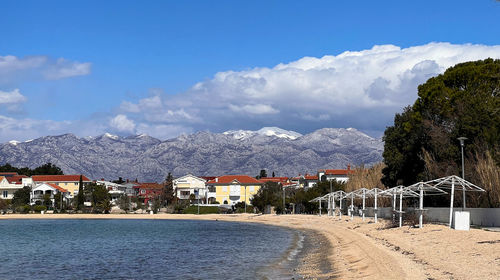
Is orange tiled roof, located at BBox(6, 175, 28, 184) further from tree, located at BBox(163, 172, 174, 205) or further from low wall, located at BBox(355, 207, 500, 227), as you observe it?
low wall, located at BBox(355, 207, 500, 227)

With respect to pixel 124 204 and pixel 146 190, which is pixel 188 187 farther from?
pixel 124 204

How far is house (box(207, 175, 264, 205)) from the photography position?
142 metres

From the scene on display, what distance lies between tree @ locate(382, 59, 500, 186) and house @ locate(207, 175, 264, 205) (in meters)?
73.4

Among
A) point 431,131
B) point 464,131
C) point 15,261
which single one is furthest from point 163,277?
point 431,131

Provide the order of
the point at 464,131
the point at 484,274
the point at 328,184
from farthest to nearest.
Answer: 1. the point at 328,184
2. the point at 464,131
3. the point at 484,274

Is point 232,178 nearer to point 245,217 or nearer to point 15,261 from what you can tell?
point 245,217

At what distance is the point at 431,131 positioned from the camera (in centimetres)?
5497

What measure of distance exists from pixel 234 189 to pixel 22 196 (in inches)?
1931

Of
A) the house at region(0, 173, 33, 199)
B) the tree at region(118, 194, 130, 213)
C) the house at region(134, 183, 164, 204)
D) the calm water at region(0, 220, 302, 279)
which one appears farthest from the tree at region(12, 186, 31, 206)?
the calm water at region(0, 220, 302, 279)

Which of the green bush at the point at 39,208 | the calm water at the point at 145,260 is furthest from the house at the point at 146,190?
the calm water at the point at 145,260

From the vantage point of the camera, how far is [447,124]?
188ft

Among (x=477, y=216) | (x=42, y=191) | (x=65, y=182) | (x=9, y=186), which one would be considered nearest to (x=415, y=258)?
(x=477, y=216)

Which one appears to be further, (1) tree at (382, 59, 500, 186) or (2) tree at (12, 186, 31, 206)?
(2) tree at (12, 186, 31, 206)

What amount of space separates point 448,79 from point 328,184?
44693 mm
